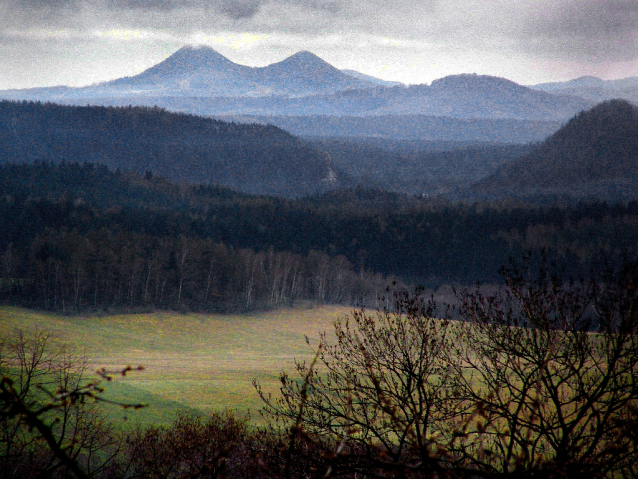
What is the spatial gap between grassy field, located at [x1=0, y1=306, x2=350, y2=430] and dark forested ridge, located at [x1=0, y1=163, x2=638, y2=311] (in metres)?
8.80

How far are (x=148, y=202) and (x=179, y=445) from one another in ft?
567

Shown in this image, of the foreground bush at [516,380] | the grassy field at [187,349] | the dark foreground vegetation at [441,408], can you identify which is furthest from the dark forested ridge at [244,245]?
the foreground bush at [516,380]

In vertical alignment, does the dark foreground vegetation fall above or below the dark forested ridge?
above

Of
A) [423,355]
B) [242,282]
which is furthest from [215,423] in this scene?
[242,282]

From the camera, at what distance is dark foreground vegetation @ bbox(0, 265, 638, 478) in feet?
16.1

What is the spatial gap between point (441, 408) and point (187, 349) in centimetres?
6242

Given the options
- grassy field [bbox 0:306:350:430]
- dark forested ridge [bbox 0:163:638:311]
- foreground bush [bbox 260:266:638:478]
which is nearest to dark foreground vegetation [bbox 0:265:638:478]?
foreground bush [bbox 260:266:638:478]

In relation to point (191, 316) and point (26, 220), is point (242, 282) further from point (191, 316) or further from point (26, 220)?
point (26, 220)

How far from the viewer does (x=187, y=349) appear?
7494 cm

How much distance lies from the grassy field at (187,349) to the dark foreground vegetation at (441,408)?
23.2ft

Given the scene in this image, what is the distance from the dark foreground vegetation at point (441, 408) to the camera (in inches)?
193

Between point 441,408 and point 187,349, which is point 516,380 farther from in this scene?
point 187,349

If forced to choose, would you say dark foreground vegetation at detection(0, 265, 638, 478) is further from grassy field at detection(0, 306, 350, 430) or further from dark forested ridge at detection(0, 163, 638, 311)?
dark forested ridge at detection(0, 163, 638, 311)

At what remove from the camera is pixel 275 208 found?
173000 mm
